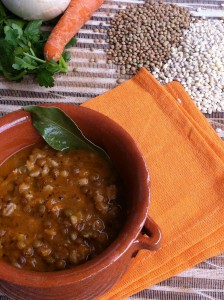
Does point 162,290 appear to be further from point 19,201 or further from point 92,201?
point 19,201

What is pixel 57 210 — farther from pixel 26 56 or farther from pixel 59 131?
pixel 26 56

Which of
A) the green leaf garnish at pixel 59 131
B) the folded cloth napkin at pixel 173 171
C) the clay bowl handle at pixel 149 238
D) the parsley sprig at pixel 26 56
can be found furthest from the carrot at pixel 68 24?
the clay bowl handle at pixel 149 238

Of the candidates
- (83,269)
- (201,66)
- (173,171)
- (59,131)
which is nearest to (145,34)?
(201,66)

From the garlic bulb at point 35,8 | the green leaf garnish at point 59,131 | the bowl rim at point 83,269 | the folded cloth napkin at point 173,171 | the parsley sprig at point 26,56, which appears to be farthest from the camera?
the garlic bulb at point 35,8

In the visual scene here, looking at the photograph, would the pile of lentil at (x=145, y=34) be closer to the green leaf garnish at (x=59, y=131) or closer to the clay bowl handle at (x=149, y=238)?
the green leaf garnish at (x=59, y=131)

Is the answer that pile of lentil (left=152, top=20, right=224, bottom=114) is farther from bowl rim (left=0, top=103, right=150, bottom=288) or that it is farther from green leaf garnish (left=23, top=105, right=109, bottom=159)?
bowl rim (left=0, top=103, right=150, bottom=288)
